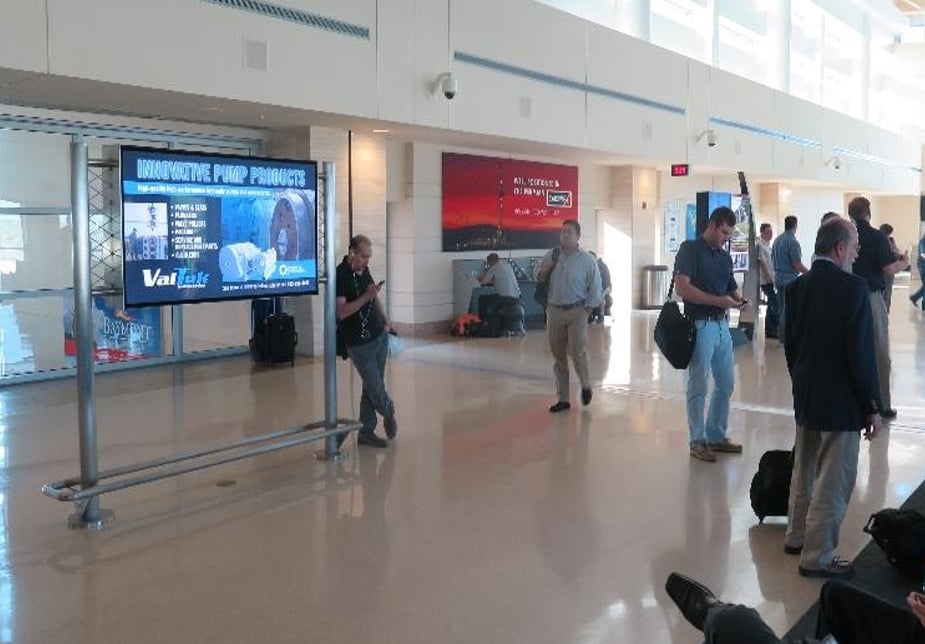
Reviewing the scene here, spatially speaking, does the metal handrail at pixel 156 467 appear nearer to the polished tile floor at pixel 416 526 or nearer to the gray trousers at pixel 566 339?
the polished tile floor at pixel 416 526

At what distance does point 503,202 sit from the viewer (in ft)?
51.6

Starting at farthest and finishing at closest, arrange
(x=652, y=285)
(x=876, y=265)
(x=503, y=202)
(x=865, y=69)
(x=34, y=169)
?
(x=865, y=69), (x=652, y=285), (x=503, y=202), (x=34, y=169), (x=876, y=265)

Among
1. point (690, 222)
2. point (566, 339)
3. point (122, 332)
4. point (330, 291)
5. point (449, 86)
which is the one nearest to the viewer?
point (330, 291)

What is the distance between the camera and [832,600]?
3061 millimetres

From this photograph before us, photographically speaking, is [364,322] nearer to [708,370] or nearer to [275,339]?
[708,370]

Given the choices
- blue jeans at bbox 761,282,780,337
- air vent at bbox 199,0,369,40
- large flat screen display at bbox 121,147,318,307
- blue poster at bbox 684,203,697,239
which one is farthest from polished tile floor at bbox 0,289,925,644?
blue poster at bbox 684,203,697,239

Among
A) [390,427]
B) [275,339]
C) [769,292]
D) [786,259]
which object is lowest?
[390,427]

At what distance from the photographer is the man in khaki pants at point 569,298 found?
7.84 metres

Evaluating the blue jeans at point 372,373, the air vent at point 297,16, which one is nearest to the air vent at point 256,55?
the air vent at point 297,16

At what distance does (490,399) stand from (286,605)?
498cm

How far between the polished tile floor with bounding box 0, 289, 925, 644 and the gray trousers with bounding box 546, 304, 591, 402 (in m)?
0.31

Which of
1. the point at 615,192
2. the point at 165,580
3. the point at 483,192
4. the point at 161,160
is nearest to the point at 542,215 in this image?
the point at 483,192

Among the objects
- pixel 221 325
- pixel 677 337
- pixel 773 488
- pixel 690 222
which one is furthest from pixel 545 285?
pixel 690 222

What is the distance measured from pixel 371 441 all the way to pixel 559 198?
436 inches
